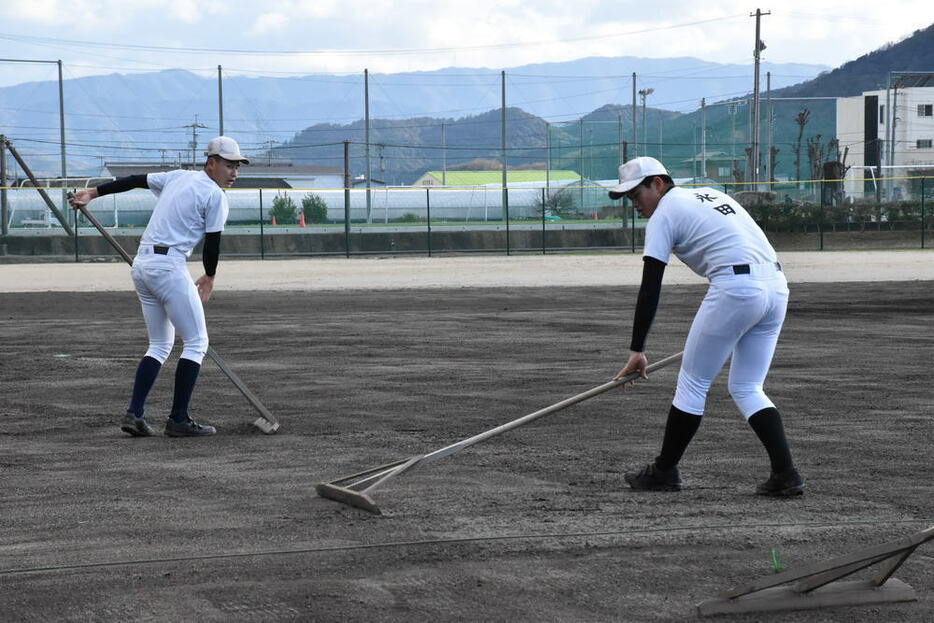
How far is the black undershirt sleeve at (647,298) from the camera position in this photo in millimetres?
5508

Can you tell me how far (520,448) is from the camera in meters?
7.20

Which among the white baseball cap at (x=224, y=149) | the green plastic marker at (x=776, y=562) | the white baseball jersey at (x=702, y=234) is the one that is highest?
the white baseball cap at (x=224, y=149)

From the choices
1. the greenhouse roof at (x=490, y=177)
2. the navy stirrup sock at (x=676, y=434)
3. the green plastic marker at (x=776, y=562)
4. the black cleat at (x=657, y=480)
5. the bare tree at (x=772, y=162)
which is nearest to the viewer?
the green plastic marker at (x=776, y=562)

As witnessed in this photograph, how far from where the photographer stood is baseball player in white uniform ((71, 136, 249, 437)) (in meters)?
7.61

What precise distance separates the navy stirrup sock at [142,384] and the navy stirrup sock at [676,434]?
348 centimetres

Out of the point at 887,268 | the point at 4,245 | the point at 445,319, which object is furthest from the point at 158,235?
the point at 4,245

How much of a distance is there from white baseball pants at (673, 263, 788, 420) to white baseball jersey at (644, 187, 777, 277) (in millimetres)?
68

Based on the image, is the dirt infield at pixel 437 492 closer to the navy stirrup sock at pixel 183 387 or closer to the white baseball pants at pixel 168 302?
the navy stirrup sock at pixel 183 387

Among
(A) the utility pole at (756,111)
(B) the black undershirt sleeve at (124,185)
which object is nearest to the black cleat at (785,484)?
(B) the black undershirt sleeve at (124,185)

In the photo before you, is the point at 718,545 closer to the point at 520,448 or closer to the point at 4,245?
the point at 520,448

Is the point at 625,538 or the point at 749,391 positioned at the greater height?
the point at 749,391

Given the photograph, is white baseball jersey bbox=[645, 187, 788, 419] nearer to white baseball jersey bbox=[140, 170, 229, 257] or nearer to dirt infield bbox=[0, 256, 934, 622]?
dirt infield bbox=[0, 256, 934, 622]

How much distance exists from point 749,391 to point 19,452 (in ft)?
14.1

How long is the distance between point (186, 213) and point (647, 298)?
3391mm
